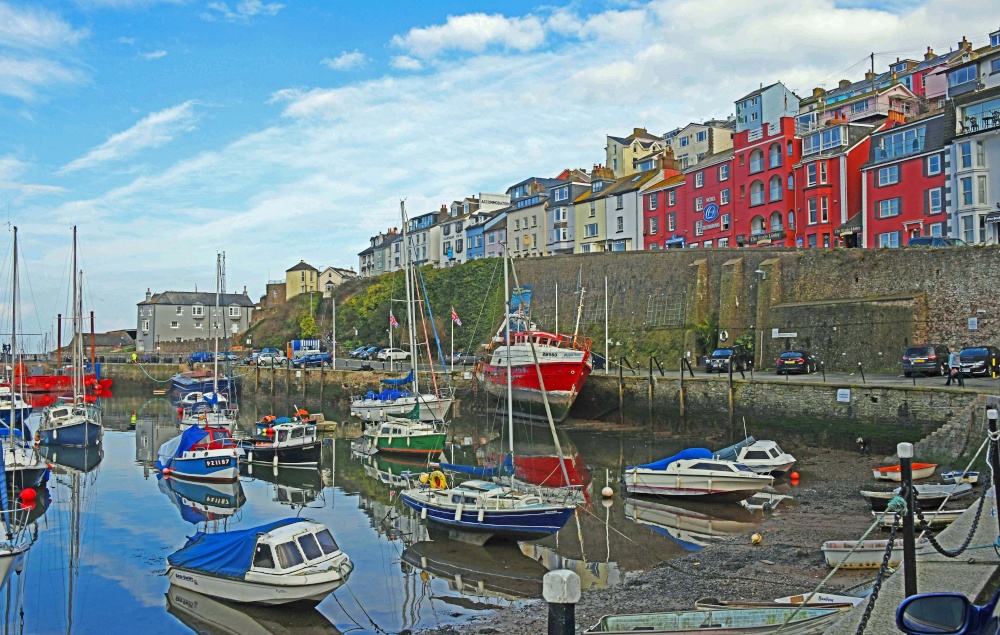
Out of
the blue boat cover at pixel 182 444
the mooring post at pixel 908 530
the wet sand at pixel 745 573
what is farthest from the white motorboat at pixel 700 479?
the blue boat cover at pixel 182 444

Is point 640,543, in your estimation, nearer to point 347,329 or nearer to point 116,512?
point 116,512

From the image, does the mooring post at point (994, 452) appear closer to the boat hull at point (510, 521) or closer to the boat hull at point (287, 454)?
the boat hull at point (510, 521)

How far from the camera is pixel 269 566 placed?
1377 cm

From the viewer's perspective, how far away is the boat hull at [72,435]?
3497 centimetres

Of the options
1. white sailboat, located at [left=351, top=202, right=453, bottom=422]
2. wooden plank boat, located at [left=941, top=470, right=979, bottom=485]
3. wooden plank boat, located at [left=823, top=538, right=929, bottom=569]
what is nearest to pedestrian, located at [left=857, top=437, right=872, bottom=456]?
wooden plank boat, located at [left=941, top=470, right=979, bottom=485]

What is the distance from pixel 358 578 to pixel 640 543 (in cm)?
618

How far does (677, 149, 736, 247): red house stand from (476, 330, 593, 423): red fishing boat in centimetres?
1546

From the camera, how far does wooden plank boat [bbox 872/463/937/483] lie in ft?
64.9

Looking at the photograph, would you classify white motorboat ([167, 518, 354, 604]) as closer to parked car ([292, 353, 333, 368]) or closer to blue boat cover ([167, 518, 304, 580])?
blue boat cover ([167, 518, 304, 580])

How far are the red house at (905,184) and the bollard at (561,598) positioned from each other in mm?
38400

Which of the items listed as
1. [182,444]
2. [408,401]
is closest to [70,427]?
[182,444]

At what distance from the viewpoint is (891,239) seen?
39.9 meters

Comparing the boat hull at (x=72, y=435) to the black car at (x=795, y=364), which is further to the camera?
the boat hull at (x=72, y=435)

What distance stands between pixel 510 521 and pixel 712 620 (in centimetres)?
834
